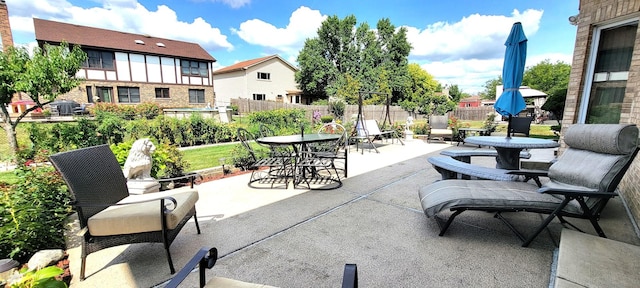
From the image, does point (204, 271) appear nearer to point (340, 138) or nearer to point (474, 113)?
point (340, 138)

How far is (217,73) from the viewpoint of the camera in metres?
28.3

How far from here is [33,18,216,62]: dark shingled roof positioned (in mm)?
17153

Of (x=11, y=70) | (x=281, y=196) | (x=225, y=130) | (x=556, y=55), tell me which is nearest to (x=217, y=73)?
(x=225, y=130)

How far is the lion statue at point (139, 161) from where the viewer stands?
11.0 ft

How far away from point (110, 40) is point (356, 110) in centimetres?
1828

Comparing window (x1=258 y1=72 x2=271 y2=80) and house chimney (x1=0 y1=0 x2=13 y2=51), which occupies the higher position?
house chimney (x1=0 y1=0 x2=13 y2=51)

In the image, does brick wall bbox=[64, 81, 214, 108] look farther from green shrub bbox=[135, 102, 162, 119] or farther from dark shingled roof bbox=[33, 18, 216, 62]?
green shrub bbox=[135, 102, 162, 119]

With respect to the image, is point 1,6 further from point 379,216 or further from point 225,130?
point 379,216

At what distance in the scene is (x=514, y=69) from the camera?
3791 mm

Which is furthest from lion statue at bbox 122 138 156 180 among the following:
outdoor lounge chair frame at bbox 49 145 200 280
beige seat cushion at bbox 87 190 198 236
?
beige seat cushion at bbox 87 190 198 236

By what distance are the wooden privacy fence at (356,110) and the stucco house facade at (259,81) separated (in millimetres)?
4100

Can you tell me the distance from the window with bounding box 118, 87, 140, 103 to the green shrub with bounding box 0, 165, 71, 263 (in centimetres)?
2050

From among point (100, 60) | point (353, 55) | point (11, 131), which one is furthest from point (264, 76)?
point (11, 131)

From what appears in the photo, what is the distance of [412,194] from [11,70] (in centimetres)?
843
